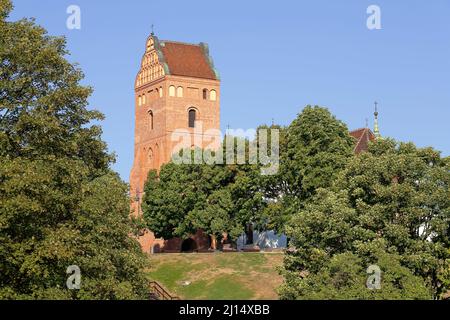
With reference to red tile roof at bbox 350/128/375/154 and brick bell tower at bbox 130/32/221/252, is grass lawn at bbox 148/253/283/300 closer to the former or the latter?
red tile roof at bbox 350/128/375/154

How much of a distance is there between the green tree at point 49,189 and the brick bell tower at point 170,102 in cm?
6478

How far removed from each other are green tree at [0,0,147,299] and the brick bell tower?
64780 mm

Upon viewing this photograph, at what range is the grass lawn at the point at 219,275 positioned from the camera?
216ft

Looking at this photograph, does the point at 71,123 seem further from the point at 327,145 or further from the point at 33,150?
the point at 327,145

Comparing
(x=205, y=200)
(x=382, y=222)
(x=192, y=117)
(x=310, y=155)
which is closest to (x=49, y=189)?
(x=382, y=222)

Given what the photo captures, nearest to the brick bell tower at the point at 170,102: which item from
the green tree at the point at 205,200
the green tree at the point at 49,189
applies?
the green tree at the point at 205,200

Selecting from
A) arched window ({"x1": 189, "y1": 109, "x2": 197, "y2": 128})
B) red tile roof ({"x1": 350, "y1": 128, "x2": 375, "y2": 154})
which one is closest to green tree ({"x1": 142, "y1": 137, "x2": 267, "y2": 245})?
red tile roof ({"x1": 350, "y1": 128, "x2": 375, "y2": 154})

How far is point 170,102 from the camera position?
107875 millimetres

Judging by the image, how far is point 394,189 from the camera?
157ft

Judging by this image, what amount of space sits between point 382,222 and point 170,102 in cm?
6233

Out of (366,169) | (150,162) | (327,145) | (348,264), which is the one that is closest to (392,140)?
(366,169)

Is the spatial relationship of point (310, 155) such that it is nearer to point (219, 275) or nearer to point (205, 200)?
point (219, 275)

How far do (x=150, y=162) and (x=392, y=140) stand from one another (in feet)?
194

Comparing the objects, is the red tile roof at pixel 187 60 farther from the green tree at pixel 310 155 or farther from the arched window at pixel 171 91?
the green tree at pixel 310 155
